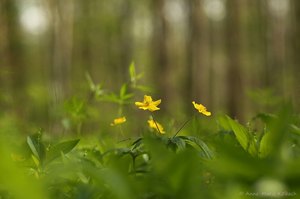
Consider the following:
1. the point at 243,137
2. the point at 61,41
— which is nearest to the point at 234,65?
the point at 243,137

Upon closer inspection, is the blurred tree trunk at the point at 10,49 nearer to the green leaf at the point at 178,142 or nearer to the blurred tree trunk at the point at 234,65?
the blurred tree trunk at the point at 234,65

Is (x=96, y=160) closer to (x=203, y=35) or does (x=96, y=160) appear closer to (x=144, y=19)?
(x=203, y=35)

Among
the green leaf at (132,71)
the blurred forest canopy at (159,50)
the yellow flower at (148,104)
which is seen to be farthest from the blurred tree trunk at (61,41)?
the yellow flower at (148,104)

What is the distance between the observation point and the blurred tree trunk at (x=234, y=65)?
27.3ft

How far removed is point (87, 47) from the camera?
28438mm

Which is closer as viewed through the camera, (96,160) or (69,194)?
(69,194)

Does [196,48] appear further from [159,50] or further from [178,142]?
[178,142]

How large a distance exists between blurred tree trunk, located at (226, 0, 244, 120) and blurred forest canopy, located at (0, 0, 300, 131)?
0.06 ft

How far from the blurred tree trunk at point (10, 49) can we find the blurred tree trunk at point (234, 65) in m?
3.62

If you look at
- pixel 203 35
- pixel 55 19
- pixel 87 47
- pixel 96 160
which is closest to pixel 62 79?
pixel 55 19

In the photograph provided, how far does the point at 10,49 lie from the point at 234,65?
437 inches

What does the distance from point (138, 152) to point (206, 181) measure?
178 millimetres

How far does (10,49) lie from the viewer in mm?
17531

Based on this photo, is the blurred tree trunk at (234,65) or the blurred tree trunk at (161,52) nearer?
the blurred tree trunk at (234,65)
